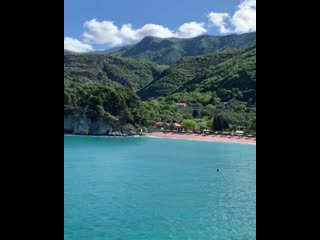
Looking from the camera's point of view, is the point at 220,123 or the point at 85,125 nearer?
the point at 220,123

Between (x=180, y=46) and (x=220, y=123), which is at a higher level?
(x=180, y=46)

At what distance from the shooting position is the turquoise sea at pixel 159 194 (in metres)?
14.5

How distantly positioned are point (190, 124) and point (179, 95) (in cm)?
1699

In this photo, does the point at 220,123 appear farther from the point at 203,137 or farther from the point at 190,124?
the point at 190,124

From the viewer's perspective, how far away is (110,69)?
90.1 meters

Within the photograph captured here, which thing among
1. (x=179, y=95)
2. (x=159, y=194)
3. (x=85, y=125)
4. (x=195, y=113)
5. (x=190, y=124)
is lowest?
(x=159, y=194)

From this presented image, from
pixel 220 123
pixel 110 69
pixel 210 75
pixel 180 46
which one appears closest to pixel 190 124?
pixel 220 123

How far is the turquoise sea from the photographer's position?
47.7 feet

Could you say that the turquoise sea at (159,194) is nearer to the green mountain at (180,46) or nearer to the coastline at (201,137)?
the coastline at (201,137)
